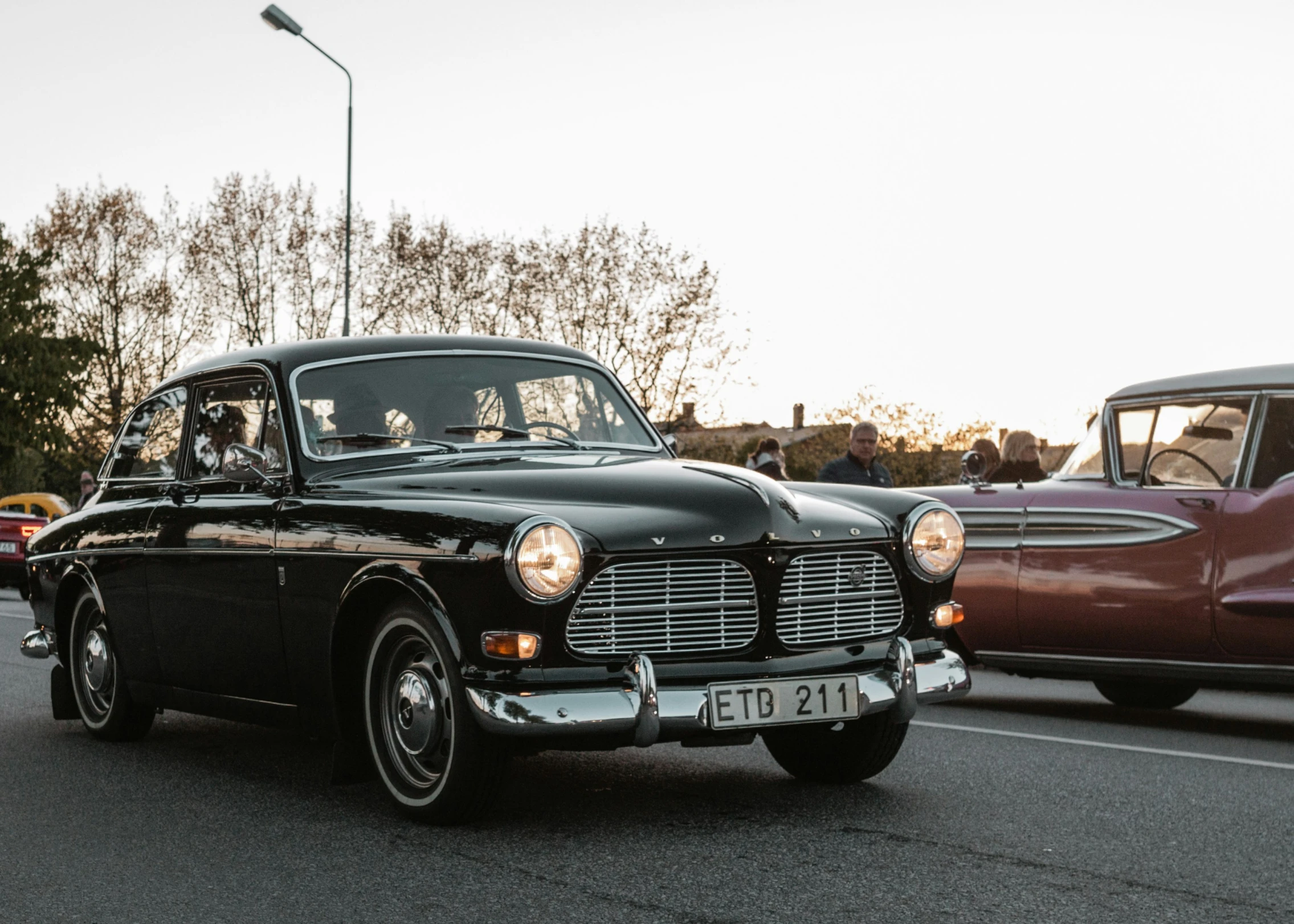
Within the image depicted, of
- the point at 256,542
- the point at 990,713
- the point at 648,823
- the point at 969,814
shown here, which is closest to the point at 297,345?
the point at 256,542

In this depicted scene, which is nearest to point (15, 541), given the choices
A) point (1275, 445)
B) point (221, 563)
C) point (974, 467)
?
point (974, 467)

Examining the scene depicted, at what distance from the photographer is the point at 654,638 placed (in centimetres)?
504

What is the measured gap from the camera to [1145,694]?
916cm

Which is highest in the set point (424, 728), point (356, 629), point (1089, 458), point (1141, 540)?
point (1089, 458)

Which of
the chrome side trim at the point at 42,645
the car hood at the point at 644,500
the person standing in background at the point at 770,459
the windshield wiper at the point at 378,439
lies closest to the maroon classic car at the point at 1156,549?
the car hood at the point at 644,500

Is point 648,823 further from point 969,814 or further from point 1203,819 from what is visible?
point 1203,819

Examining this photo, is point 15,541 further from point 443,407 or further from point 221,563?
point 443,407

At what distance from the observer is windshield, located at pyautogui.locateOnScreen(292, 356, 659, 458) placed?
612 centimetres

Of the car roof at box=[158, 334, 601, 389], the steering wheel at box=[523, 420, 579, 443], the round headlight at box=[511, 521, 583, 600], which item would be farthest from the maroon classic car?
the round headlight at box=[511, 521, 583, 600]

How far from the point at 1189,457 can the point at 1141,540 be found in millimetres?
505

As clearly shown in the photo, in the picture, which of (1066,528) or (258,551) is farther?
(1066,528)

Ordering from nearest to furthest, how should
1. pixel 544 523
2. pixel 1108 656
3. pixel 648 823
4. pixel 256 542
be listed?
pixel 544 523 < pixel 648 823 < pixel 256 542 < pixel 1108 656

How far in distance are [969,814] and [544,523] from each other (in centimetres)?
181

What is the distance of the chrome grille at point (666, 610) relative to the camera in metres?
4.97
